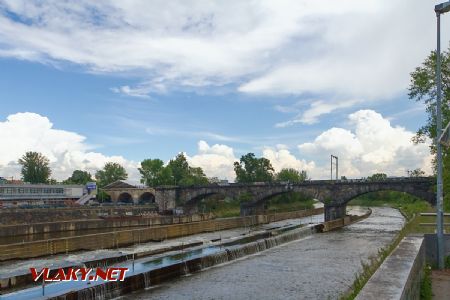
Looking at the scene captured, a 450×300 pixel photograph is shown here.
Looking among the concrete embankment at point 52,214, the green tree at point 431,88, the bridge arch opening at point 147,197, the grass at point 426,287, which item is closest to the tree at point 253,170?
the bridge arch opening at point 147,197

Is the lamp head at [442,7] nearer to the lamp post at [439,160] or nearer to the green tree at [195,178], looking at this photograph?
the lamp post at [439,160]

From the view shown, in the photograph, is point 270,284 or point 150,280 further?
point 270,284

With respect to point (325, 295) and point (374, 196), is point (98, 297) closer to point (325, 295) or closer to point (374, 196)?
point (325, 295)

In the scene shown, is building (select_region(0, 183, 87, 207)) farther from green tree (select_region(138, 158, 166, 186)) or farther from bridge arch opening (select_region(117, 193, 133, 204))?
green tree (select_region(138, 158, 166, 186))

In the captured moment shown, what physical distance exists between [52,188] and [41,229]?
66.2 meters

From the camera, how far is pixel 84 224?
66.6 meters

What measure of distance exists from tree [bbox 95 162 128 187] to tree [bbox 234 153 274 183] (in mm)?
65484

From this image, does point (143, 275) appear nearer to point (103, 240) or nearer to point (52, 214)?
point (103, 240)

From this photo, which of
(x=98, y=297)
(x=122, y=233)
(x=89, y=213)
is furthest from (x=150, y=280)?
(x=89, y=213)

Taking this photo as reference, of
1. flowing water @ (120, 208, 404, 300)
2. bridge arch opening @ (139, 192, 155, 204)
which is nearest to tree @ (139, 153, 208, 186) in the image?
bridge arch opening @ (139, 192, 155, 204)

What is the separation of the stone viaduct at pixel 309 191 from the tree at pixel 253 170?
125ft

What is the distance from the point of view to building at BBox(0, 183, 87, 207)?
105562mm

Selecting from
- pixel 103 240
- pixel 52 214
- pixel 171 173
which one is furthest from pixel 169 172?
pixel 103 240

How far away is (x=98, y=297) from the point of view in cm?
2075
